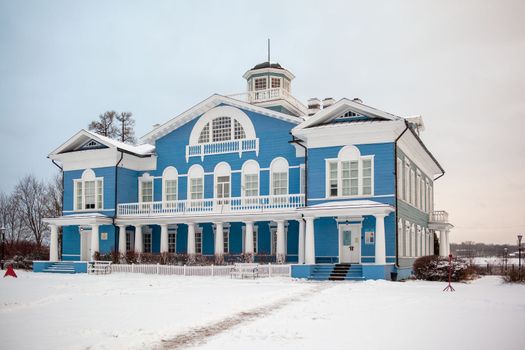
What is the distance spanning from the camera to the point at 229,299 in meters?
18.8

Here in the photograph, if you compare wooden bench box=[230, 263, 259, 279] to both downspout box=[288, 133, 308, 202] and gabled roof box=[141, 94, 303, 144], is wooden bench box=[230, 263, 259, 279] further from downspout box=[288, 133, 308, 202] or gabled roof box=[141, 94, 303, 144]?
gabled roof box=[141, 94, 303, 144]

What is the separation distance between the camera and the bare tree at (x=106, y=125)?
58750mm

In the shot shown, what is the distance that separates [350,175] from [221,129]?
380 inches

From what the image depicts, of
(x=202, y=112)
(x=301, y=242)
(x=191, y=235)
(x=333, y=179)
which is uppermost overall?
(x=202, y=112)

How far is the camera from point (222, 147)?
35500mm

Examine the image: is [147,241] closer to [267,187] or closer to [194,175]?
[194,175]

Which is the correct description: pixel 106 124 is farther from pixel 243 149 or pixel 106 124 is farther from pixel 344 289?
pixel 344 289

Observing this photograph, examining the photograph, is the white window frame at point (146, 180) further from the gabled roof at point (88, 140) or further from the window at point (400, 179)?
the window at point (400, 179)

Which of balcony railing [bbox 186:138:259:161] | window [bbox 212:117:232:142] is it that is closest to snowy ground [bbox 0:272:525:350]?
balcony railing [bbox 186:138:259:161]

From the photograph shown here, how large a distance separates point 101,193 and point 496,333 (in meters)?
29.7

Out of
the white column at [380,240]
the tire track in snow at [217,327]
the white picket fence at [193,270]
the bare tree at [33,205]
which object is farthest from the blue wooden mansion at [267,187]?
the bare tree at [33,205]

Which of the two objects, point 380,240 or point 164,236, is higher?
point 380,240

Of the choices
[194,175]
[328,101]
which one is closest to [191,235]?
[194,175]

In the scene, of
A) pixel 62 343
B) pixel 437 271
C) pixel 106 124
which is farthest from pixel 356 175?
pixel 106 124
